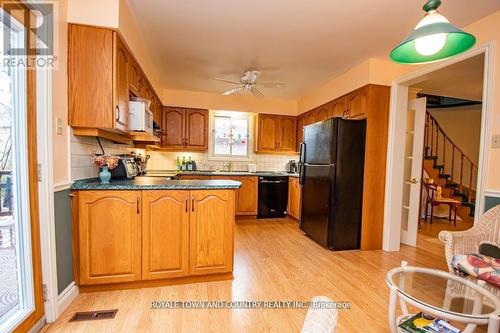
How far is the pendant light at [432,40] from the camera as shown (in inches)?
47.7

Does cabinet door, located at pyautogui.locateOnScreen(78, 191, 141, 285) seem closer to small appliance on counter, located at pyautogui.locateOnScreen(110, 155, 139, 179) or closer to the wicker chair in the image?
small appliance on counter, located at pyautogui.locateOnScreen(110, 155, 139, 179)

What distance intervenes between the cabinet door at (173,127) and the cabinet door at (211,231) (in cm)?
273

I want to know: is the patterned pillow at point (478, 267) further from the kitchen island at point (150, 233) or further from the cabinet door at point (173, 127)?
the cabinet door at point (173, 127)

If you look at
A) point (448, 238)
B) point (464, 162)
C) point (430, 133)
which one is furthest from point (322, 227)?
point (464, 162)

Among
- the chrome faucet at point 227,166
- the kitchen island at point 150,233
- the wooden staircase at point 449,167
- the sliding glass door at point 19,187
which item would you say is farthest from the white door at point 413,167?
the sliding glass door at point 19,187

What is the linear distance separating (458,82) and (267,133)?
10.3ft

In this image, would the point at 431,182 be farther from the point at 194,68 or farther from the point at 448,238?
the point at 194,68

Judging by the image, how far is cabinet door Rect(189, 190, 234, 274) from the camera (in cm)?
211

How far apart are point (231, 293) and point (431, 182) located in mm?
4696

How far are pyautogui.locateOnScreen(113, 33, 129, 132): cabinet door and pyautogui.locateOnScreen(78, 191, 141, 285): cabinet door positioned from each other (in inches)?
24.2

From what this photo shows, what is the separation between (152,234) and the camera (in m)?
2.03

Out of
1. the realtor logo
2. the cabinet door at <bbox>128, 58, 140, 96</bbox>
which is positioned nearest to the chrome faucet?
the cabinet door at <bbox>128, 58, 140, 96</bbox>

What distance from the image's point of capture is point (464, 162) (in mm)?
5789

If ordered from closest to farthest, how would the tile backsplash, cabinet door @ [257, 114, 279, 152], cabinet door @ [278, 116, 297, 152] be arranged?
the tile backsplash, cabinet door @ [257, 114, 279, 152], cabinet door @ [278, 116, 297, 152]
